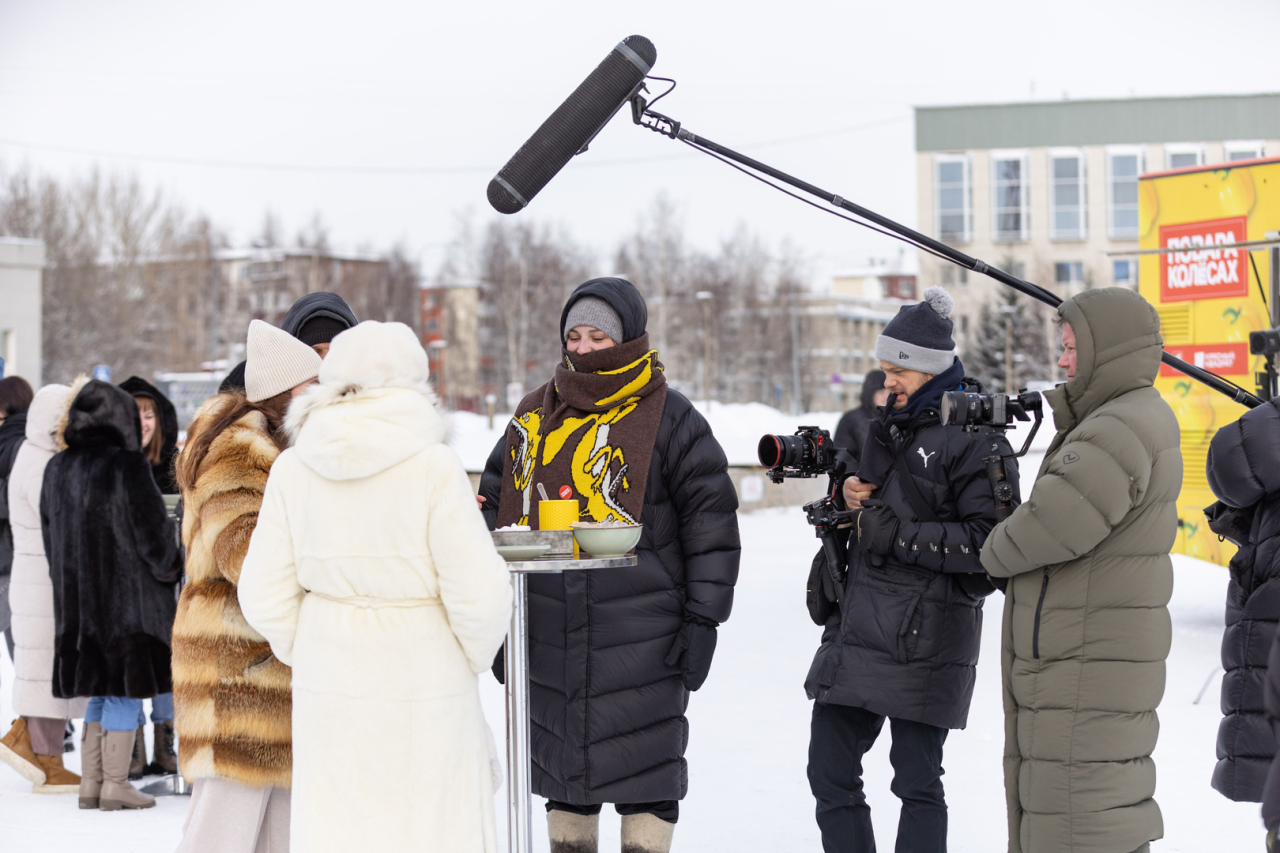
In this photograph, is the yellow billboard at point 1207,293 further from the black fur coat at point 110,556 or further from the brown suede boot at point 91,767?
the brown suede boot at point 91,767

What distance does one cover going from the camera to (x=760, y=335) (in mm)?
60594

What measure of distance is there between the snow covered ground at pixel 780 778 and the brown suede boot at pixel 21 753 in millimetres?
81

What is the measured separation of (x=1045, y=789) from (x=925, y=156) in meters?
50.1

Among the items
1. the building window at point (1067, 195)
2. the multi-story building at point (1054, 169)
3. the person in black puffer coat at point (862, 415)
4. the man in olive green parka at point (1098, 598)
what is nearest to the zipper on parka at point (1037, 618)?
the man in olive green parka at point (1098, 598)

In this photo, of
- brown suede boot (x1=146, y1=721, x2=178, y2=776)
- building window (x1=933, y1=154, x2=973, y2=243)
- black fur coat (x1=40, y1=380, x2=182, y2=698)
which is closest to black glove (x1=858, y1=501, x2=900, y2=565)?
black fur coat (x1=40, y1=380, x2=182, y2=698)

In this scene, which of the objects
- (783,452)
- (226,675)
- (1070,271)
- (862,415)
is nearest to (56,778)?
(226,675)

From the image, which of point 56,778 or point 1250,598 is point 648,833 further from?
point 56,778

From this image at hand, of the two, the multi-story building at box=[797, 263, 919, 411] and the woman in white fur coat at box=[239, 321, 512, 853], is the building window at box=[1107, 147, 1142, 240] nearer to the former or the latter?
the multi-story building at box=[797, 263, 919, 411]

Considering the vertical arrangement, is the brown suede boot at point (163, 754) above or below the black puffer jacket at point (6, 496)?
below

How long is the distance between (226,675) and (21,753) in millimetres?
2953

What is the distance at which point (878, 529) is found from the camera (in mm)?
3430

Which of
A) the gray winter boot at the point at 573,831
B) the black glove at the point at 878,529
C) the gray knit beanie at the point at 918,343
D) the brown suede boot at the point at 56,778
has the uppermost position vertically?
the gray knit beanie at the point at 918,343

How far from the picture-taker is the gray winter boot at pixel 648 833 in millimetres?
3518

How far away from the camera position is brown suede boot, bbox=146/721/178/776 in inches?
218
